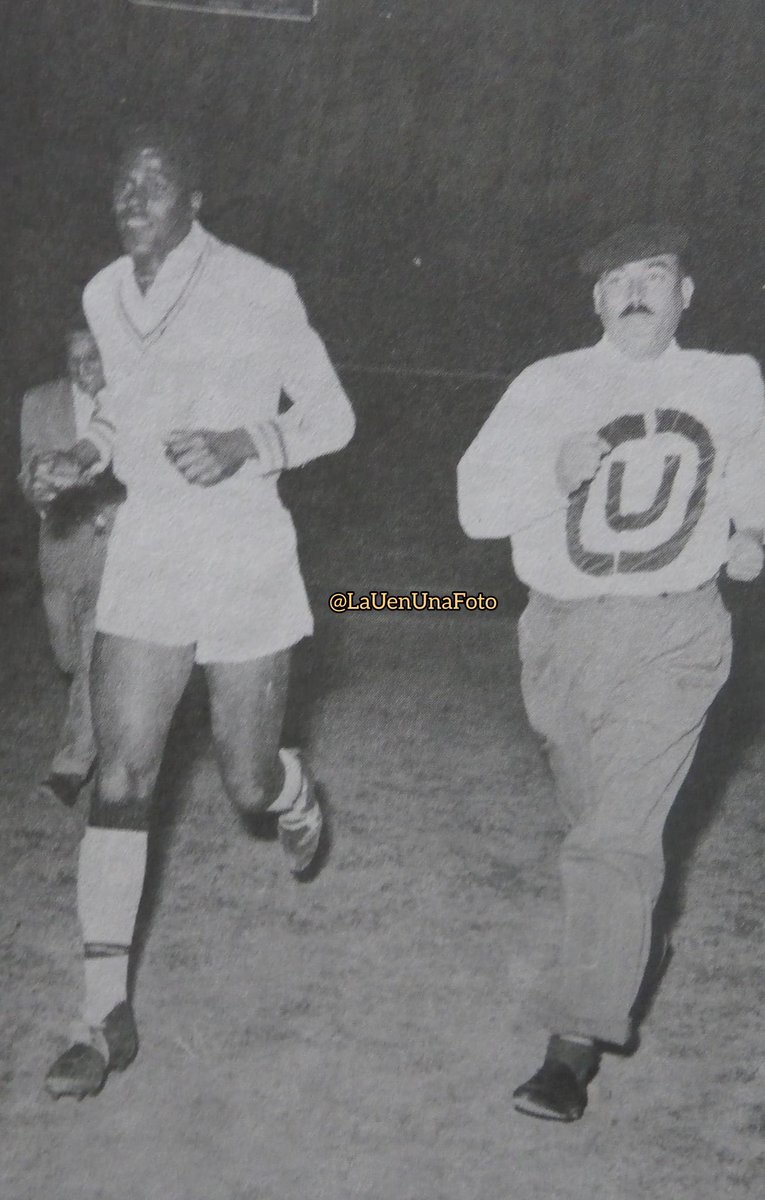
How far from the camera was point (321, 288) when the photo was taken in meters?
3.72

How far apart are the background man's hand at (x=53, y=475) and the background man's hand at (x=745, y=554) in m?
1.03

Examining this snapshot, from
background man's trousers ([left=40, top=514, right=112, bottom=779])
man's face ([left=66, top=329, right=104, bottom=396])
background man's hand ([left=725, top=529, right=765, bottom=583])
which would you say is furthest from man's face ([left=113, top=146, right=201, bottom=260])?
background man's hand ([left=725, top=529, right=765, bottom=583])

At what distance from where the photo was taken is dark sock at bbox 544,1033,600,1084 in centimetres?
220

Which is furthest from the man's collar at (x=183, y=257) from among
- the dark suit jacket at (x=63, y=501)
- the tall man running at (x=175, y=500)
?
the dark suit jacket at (x=63, y=501)

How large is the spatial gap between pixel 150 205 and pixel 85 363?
0.84 feet

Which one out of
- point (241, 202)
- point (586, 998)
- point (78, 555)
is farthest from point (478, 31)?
point (586, 998)

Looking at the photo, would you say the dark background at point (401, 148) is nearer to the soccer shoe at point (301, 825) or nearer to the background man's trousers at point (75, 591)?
the background man's trousers at point (75, 591)

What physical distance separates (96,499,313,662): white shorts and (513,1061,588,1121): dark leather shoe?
818 mm

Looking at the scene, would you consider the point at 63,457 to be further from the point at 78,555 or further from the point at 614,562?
the point at 614,562

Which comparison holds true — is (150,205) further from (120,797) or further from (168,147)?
(120,797)

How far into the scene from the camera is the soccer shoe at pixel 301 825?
2.62 meters

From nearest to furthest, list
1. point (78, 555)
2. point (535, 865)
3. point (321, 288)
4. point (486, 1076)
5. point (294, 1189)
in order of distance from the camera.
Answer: point (294, 1189) < point (486, 1076) < point (78, 555) < point (535, 865) < point (321, 288)

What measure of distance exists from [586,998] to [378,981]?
1.65 ft

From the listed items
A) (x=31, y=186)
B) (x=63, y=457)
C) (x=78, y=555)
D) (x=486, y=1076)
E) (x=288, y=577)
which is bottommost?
(x=486, y=1076)
